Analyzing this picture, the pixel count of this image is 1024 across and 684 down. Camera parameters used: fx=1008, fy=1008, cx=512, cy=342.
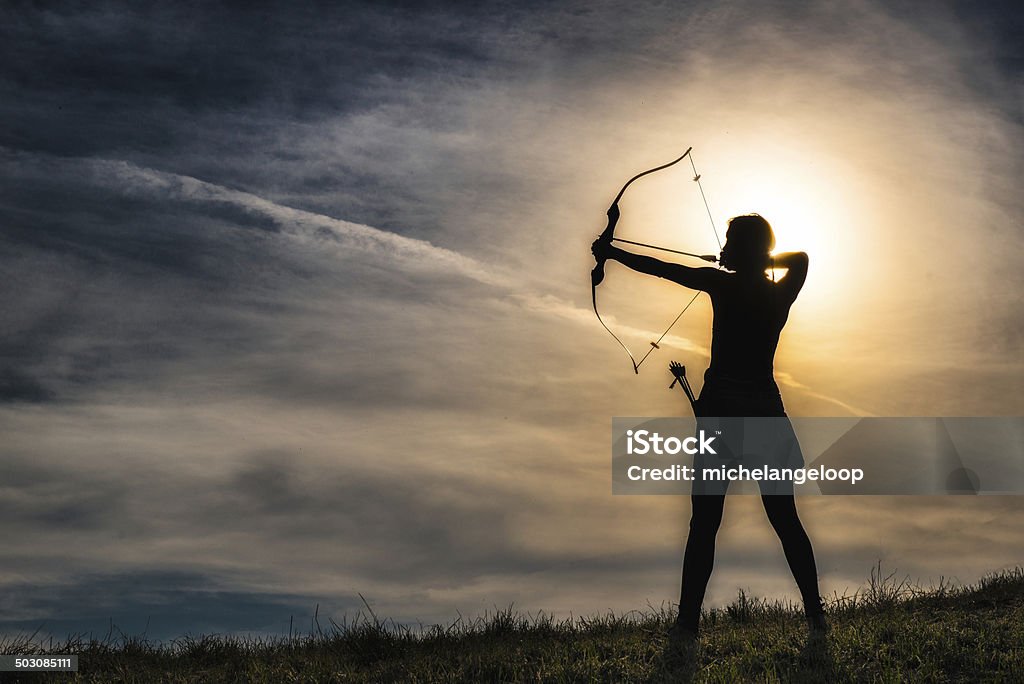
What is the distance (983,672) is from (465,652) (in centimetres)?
397

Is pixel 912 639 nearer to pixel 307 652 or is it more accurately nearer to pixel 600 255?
pixel 600 255

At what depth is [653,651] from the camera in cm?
785

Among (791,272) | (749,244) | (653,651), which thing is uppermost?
(749,244)

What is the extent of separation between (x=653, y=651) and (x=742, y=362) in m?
2.35

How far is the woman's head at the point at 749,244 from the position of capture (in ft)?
26.0

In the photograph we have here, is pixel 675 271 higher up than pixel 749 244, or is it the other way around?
pixel 749 244

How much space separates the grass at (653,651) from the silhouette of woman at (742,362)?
41 cm

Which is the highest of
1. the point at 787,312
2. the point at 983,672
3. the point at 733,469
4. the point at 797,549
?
the point at 787,312

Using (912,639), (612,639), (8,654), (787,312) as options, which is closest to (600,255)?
(787,312)

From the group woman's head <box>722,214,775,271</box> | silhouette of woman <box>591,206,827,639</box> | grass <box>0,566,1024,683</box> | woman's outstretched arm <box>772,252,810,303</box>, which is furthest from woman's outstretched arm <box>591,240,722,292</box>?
grass <box>0,566,1024,683</box>

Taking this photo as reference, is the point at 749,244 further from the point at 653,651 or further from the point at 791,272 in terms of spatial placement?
the point at 653,651

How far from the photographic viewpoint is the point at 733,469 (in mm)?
7617

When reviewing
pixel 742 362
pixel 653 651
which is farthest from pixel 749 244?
pixel 653 651

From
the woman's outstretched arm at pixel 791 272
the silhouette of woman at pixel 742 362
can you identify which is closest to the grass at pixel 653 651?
the silhouette of woman at pixel 742 362
